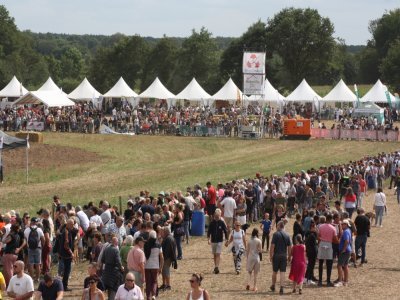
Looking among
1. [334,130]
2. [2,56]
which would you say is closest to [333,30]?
[2,56]

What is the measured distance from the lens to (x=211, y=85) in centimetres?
11500

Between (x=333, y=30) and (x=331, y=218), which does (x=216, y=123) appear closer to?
(x=331, y=218)

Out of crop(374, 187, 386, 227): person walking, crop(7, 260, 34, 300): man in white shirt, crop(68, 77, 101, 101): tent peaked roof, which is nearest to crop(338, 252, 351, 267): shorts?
crop(7, 260, 34, 300): man in white shirt

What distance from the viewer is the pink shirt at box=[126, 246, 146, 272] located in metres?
17.0

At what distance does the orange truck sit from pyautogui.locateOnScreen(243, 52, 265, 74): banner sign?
3.90m

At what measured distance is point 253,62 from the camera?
181ft

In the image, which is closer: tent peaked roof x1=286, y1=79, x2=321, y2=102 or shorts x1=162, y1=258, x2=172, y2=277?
shorts x1=162, y1=258, x2=172, y2=277

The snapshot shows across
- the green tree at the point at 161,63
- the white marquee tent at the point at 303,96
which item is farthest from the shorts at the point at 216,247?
the green tree at the point at 161,63

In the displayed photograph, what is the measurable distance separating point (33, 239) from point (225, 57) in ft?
314

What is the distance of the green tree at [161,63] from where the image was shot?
12181 cm

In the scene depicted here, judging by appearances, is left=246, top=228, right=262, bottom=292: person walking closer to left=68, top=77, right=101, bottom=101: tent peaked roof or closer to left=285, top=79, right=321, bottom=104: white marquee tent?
left=285, top=79, right=321, bottom=104: white marquee tent

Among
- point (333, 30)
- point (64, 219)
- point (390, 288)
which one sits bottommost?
point (390, 288)

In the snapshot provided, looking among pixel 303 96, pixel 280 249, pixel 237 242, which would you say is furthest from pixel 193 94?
pixel 280 249

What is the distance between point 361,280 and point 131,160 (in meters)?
26.7
